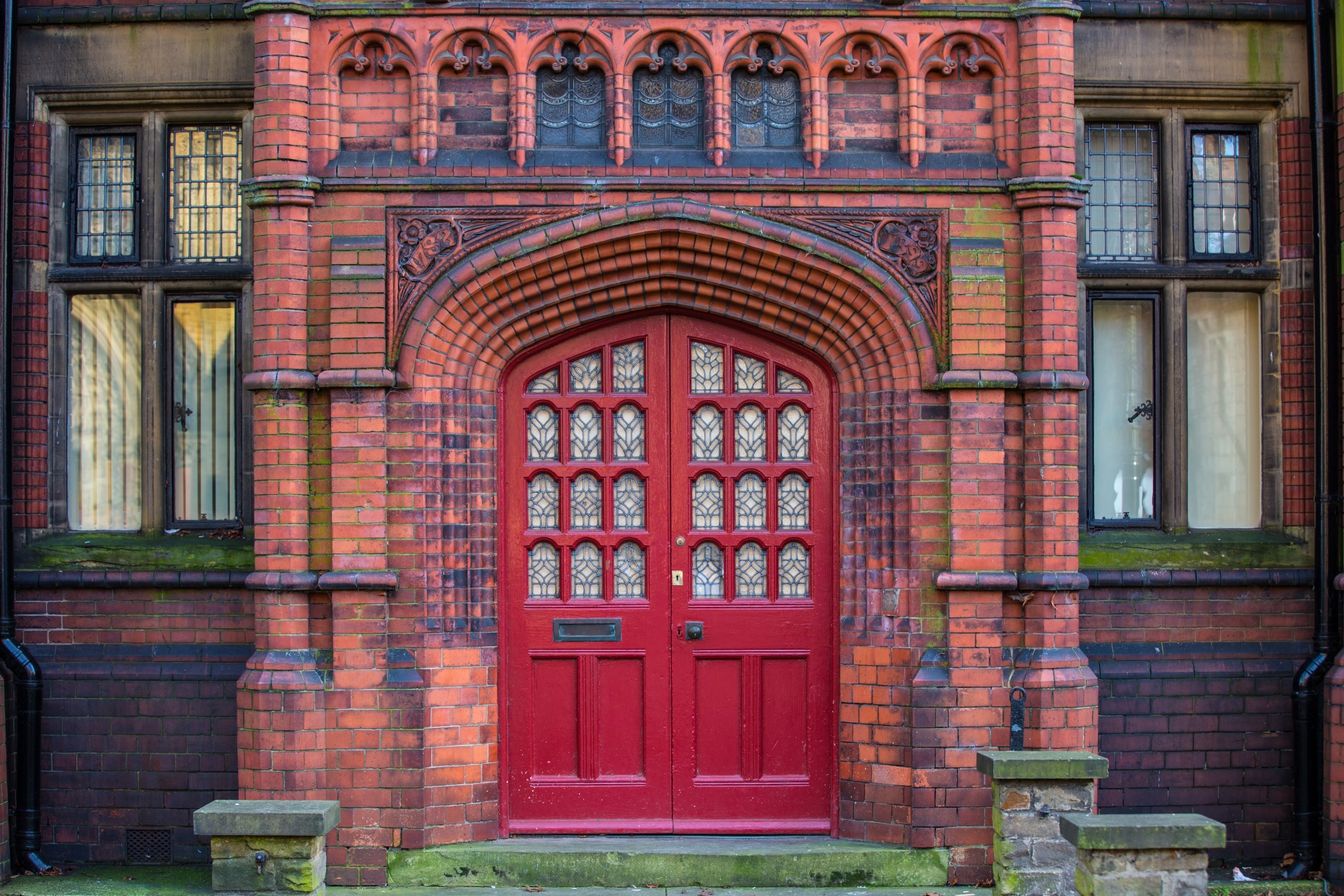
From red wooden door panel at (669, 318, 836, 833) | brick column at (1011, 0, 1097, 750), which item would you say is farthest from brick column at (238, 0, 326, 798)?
brick column at (1011, 0, 1097, 750)

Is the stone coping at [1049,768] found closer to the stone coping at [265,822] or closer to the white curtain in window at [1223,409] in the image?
the white curtain in window at [1223,409]

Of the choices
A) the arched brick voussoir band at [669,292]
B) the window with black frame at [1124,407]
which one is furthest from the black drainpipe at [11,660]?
the window with black frame at [1124,407]

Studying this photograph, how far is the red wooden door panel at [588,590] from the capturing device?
656cm

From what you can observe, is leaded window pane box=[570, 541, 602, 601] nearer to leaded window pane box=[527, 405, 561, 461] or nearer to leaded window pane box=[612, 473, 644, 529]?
leaded window pane box=[612, 473, 644, 529]

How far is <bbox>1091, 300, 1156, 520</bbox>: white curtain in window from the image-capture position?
23.4 feet

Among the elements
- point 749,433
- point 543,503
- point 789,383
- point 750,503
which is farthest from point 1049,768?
point 543,503

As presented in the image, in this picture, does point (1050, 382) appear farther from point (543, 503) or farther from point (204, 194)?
point (204, 194)

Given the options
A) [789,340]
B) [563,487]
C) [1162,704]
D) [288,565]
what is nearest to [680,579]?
[563,487]

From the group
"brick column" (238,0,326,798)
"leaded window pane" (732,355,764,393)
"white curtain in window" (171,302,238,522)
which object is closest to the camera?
"brick column" (238,0,326,798)

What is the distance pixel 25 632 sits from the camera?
6863 millimetres

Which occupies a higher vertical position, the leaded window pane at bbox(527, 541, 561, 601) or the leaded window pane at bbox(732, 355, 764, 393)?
the leaded window pane at bbox(732, 355, 764, 393)

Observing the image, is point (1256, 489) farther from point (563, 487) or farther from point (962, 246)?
point (563, 487)

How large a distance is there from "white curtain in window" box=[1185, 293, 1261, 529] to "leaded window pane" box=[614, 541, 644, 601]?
11.3ft

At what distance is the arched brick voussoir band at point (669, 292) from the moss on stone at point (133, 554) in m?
1.72
